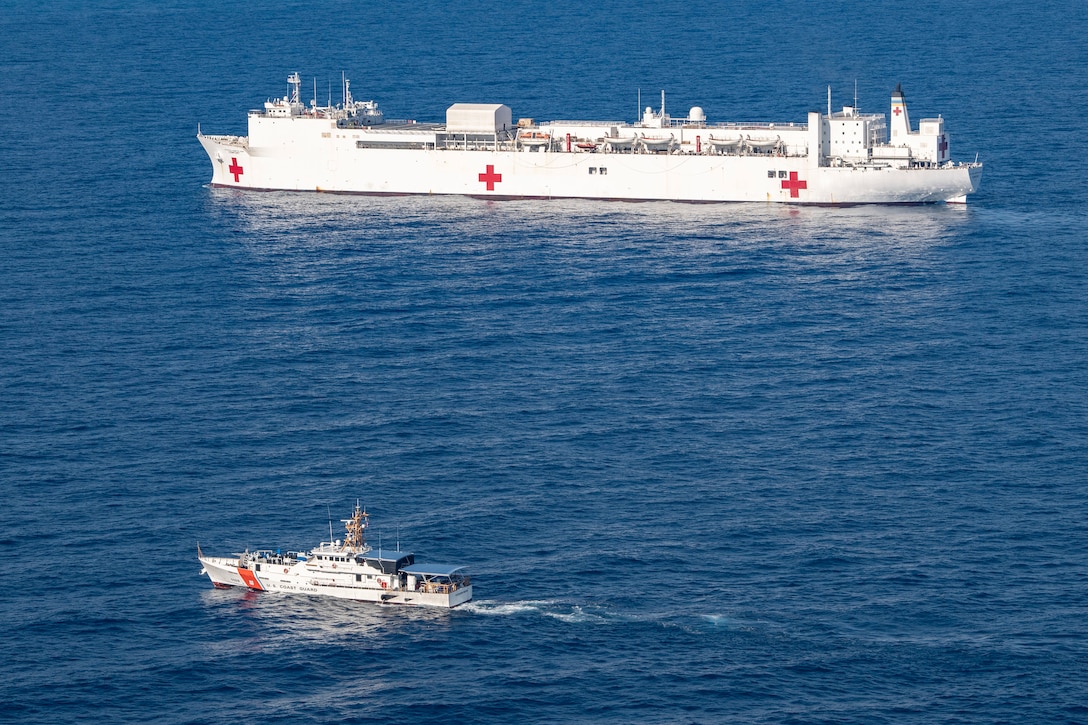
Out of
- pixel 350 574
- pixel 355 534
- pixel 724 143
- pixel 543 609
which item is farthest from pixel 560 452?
pixel 724 143

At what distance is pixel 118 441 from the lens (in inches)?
3903

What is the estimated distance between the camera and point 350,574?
81500mm

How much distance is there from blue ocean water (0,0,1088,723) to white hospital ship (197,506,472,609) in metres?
0.93

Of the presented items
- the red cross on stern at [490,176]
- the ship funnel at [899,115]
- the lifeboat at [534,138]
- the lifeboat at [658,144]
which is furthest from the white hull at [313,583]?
A: the ship funnel at [899,115]

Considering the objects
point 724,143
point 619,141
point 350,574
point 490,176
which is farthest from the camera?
point 619,141

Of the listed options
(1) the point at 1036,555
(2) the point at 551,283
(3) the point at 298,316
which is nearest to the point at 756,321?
(2) the point at 551,283

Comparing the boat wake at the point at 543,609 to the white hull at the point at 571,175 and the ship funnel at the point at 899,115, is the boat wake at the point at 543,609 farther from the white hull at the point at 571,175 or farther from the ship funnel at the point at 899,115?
the ship funnel at the point at 899,115

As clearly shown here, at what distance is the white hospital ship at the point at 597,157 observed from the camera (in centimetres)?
15125

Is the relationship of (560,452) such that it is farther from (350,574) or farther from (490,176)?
(490,176)

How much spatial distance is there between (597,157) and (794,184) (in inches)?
634

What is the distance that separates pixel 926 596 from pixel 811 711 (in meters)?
11.0

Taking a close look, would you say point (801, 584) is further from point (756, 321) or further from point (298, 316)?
point (298, 316)

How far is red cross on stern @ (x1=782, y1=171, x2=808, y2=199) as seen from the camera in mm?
151750

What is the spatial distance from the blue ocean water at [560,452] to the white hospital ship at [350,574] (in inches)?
36.6
